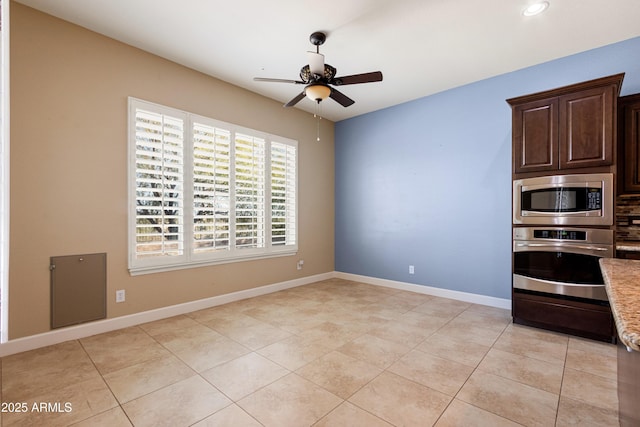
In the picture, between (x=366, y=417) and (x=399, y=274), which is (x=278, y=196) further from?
(x=366, y=417)

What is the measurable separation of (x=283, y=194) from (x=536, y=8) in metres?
3.63

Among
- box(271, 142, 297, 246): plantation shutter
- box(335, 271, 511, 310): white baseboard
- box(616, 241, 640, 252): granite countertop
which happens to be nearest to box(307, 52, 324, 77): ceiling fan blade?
box(271, 142, 297, 246): plantation shutter

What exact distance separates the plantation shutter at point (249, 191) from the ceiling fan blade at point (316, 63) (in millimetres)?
1817

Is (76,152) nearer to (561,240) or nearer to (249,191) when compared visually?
(249,191)

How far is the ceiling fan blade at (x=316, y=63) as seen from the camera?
2.64 meters

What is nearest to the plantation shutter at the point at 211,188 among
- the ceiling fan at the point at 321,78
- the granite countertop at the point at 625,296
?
the ceiling fan at the point at 321,78

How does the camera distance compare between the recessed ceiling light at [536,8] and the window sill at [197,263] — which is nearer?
the recessed ceiling light at [536,8]

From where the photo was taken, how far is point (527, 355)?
2.51 meters

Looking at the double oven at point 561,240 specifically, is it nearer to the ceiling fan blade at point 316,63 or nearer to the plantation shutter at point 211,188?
the ceiling fan blade at point 316,63

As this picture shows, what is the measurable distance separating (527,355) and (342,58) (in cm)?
350

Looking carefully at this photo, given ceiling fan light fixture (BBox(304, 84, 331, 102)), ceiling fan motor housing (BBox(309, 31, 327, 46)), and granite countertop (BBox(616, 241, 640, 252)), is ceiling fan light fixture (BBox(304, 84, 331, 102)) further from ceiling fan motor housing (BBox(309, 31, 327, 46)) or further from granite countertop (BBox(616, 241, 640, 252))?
granite countertop (BBox(616, 241, 640, 252))

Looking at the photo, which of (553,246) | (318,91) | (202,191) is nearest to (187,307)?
(202,191)

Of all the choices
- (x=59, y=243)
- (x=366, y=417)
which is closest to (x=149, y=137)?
(x=59, y=243)

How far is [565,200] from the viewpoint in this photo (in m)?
2.90
